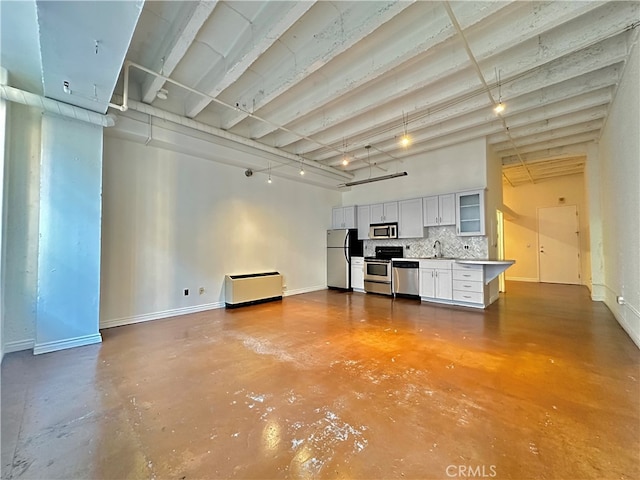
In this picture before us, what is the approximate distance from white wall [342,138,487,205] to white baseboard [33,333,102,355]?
611 centimetres

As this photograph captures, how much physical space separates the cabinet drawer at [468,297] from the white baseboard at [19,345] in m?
6.34

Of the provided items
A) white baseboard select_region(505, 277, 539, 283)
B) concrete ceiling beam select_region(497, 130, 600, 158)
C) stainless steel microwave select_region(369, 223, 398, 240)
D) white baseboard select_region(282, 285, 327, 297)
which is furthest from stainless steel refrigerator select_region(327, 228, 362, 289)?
white baseboard select_region(505, 277, 539, 283)

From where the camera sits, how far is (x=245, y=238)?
5.73m

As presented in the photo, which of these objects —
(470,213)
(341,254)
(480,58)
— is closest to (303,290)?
(341,254)

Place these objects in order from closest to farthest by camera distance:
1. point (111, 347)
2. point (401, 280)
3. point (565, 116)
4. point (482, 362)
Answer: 1. point (482, 362)
2. point (111, 347)
3. point (565, 116)
4. point (401, 280)

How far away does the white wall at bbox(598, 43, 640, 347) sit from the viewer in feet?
9.52

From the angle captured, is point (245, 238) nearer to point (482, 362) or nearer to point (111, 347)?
point (111, 347)

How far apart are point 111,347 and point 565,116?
24.9ft

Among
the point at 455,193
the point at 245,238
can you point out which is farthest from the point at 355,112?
the point at 245,238

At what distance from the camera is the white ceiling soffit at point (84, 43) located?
75.2 inches

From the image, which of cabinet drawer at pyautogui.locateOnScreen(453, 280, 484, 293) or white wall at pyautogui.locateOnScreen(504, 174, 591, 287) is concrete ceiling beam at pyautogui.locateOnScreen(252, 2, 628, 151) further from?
white wall at pyautogui.locateOnScreen(504, 174, 591, 287)

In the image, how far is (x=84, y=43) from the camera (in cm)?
223

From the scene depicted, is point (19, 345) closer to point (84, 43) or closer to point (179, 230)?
point (179, 230)

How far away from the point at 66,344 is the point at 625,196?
7.00m
